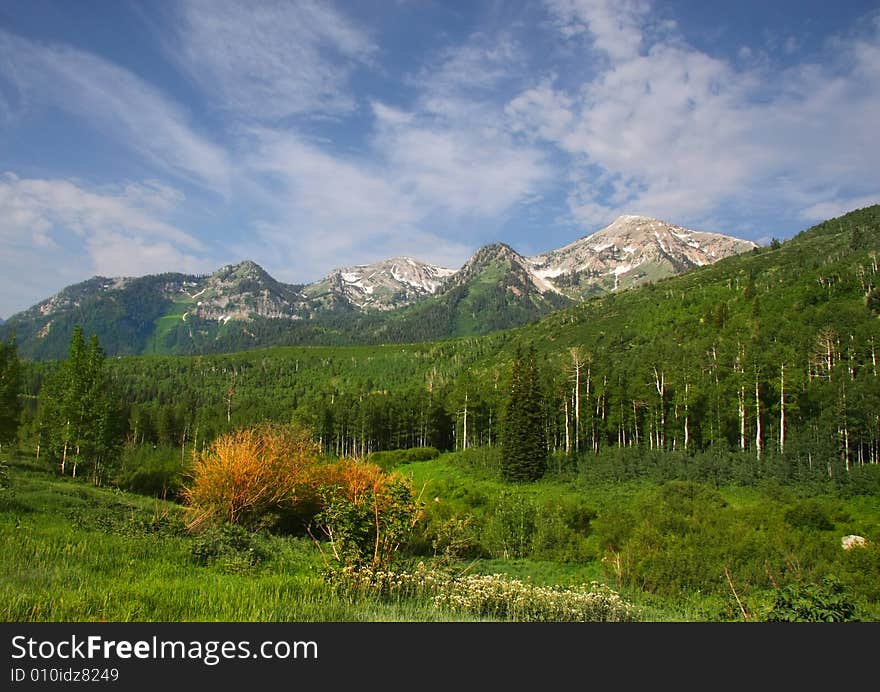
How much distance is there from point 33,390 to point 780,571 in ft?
788

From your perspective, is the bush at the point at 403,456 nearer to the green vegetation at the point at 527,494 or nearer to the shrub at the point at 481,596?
the green vegetation at the point at 527,494

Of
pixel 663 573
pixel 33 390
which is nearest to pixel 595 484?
pixel 663 573

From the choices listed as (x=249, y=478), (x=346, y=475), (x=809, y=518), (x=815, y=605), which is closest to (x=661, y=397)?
(x=809, y=518)

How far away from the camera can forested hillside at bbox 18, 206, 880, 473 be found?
50094 millimetres

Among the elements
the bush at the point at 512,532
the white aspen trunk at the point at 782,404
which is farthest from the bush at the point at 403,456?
the white aspen trunk at the point at 782,404

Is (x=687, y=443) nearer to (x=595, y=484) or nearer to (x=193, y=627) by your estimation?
(x=595, y=484)

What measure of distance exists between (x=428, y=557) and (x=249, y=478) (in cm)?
938

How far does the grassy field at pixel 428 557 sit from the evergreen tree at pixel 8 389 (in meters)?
22.9

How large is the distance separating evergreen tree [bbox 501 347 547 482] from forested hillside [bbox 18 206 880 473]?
18.1ft

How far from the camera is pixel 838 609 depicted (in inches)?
345

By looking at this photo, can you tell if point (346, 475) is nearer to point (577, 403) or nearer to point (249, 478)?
point (249, 478)

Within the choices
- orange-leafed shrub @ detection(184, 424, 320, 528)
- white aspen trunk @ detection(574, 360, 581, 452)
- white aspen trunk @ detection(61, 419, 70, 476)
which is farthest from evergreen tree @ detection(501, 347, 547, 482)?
white aspen trunk @ detection(61, 419, 70, 476)

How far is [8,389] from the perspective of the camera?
42500mm

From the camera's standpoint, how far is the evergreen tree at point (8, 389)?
4106 cm
